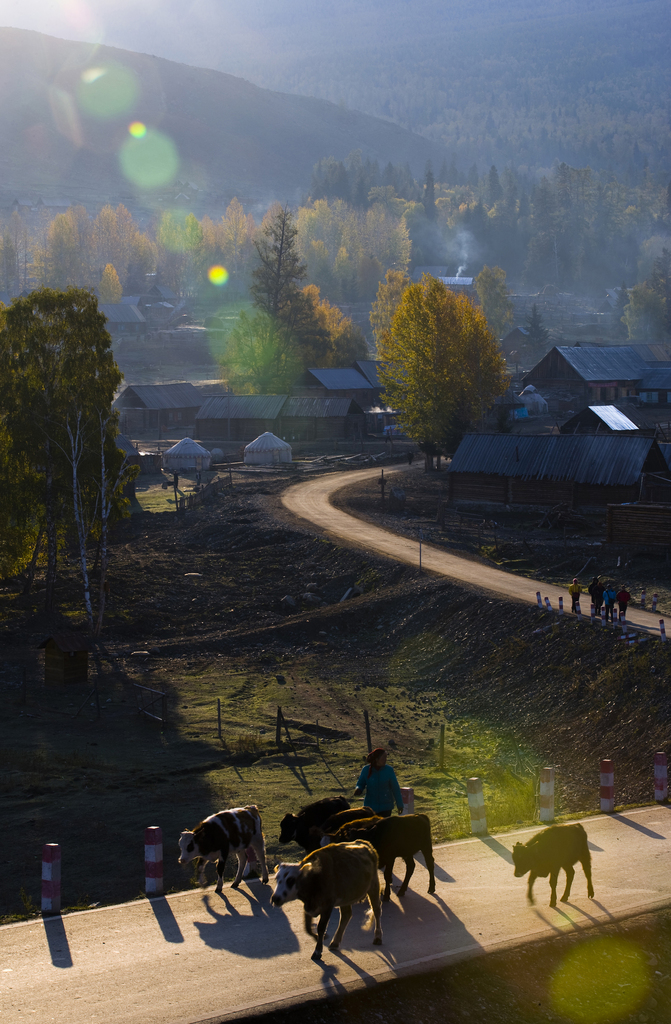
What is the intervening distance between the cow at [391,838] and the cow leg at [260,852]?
1.64 meters

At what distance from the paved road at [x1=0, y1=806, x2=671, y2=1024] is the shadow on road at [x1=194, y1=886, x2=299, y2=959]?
0.07ft

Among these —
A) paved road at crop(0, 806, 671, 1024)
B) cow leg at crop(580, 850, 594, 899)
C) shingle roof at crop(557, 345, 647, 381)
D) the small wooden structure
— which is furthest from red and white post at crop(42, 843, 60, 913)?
shingle roof at crop(557, 345, 647, 381)

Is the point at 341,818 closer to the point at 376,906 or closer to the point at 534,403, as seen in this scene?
the point at 376,906

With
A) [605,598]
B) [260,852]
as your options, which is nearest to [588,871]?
[260,852]

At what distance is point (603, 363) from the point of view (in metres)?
91.0

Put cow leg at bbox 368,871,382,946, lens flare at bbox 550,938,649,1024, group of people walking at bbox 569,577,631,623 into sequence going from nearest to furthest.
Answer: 1. lens flare at bbox 550,938,649,1024
2. cow leg at bbox 368,871,382,946
3. group of people walking at bbox 569,577,631,623

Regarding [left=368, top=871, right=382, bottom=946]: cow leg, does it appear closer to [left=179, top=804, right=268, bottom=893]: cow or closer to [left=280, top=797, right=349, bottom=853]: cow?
[left=280, top=797, right=349, bottom=853]: cow

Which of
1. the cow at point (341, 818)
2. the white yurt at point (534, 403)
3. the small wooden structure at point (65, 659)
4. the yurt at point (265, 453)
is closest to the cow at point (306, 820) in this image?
the cow at point (341, 818)

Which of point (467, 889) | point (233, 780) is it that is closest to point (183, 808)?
point (233, 780)

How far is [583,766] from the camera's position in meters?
20.2

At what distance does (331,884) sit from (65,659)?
18097mm

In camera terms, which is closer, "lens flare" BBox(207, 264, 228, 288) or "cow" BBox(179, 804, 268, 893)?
"cow" BBox(179, 804, 268, 893)

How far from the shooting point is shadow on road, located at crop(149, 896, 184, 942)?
10414 millimetres

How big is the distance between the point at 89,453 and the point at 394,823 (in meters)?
24.3
